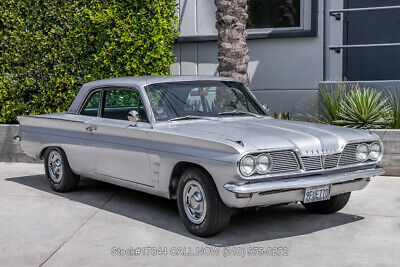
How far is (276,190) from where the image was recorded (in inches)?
224

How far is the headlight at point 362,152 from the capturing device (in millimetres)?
6379

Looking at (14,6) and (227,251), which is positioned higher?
(14,6)

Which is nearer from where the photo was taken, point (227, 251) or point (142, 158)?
point (227, 251)

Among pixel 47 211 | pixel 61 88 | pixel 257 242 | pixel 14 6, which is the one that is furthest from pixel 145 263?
pixel 14 6

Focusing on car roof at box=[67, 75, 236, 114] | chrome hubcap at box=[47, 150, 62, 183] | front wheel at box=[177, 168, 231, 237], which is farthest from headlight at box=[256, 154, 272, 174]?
chrome hubcap at box=[47, 150, 62, 183]

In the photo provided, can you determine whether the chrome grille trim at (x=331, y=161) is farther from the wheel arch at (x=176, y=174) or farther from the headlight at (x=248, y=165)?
the wheel arch at (x=176, y=174)

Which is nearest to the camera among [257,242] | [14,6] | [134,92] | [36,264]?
[36,264]

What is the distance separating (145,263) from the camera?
5332 mm

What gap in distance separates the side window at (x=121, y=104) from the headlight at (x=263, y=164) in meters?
1.68

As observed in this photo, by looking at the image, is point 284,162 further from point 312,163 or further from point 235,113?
point 235,113

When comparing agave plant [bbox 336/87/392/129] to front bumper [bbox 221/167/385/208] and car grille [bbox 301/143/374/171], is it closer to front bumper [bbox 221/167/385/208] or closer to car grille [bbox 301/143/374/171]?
car grille [bbox 301/143/374/171]

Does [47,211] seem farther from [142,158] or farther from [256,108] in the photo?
[256,108]

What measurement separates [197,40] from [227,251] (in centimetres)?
749

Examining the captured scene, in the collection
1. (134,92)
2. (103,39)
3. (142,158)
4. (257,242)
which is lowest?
(257,242)
